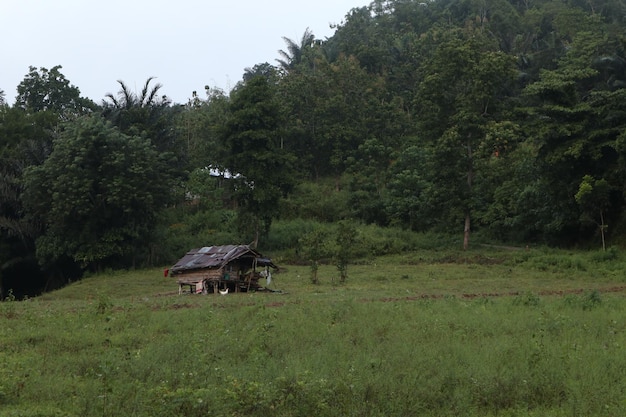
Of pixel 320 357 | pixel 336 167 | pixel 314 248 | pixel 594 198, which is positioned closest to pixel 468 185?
pixel 594 198

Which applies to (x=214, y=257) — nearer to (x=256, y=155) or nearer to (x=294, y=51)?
(x=256, y=155)

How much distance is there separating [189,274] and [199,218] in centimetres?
1881

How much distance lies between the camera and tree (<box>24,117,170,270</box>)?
35.2 meters

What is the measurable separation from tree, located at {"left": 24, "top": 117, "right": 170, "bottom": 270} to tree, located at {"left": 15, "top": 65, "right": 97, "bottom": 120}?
21064mm

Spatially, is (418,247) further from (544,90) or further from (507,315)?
(507,315)

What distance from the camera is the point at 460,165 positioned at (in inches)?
1462

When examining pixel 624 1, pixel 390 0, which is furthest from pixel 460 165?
pixel 390 0

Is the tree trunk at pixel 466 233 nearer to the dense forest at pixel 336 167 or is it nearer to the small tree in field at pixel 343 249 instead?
the dense forest at pixel 336 167

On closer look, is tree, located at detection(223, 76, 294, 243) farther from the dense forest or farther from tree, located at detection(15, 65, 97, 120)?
tree, located at detection(15, 65, 97, 120)

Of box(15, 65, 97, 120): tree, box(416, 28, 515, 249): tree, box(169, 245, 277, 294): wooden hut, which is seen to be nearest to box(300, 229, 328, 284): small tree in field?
box(169, 245, 277, 294): wooden hut

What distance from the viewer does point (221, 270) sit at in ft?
85.6

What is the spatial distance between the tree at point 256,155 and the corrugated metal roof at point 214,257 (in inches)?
434

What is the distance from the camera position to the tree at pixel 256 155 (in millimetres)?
38844

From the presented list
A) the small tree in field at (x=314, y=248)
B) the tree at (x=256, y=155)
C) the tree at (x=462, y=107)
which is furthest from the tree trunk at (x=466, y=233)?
the small tree in field at (x=314, y=248)
